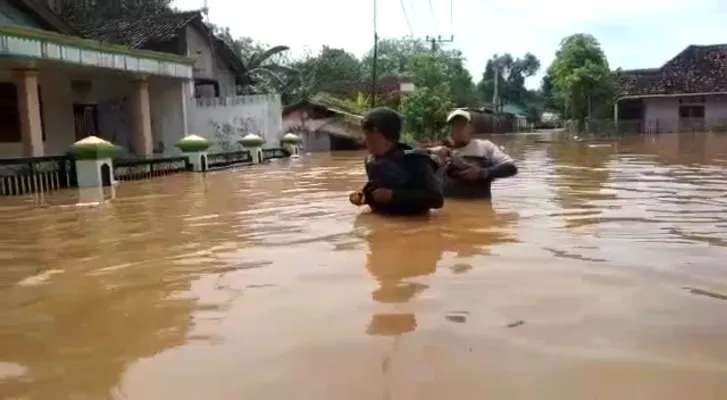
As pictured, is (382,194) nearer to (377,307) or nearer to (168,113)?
(377,307)

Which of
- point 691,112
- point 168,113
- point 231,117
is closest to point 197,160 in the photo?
point 168,113

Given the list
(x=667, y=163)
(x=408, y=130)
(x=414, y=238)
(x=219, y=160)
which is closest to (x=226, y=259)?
(x=414, y=238)

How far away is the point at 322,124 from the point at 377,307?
3241 cm

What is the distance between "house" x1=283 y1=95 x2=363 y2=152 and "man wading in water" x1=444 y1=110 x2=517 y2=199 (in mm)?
28001

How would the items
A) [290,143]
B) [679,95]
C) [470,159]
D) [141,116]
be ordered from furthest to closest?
[679,95]
[290,143]
[141,116]
[470,159]

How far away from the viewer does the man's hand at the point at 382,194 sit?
605 centimetres

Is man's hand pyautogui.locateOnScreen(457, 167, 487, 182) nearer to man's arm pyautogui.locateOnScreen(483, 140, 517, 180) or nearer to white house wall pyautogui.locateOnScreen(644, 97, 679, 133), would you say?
man's arm pyautogui.locateOnScreen(483, 140, 517, 180)

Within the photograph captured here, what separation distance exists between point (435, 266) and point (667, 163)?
1313cm

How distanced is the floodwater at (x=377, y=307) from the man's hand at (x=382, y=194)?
23 cm

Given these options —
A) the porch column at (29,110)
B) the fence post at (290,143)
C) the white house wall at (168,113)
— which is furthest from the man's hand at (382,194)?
the fence post at (290,143)

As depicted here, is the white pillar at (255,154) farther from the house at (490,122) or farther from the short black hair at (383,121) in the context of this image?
the house at (490,122)

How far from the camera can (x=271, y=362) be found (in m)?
2.84

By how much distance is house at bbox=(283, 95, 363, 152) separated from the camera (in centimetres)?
3525

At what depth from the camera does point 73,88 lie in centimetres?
2114
